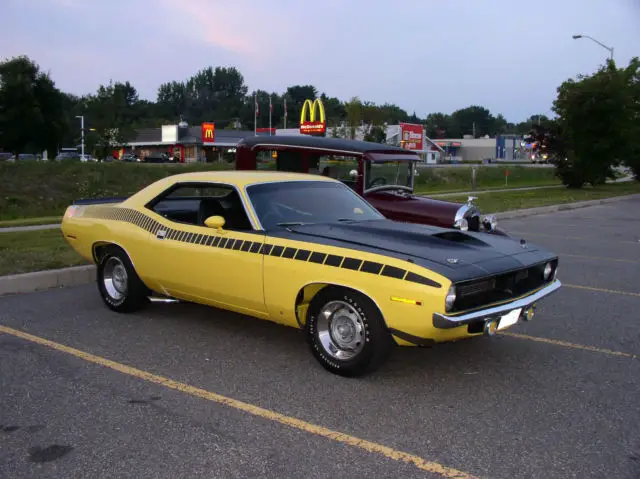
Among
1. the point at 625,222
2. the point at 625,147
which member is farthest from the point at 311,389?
the point at 625,147

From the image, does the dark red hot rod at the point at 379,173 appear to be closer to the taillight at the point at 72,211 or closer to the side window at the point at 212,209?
the side window at the point at 212,209

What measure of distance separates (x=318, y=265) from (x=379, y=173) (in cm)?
550

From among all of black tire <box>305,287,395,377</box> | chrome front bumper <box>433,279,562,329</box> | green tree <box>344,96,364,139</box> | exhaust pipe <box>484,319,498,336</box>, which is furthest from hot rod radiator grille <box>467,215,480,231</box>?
green tree <box>344,96,364,139</box>

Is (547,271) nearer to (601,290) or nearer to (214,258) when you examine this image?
(214,258)

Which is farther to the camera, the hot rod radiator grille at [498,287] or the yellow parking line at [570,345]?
the yellow parking line at [570,345]

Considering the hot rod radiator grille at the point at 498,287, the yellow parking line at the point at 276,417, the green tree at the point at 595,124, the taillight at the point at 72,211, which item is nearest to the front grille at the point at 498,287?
the hot rod radiator grille at the point at 498,287

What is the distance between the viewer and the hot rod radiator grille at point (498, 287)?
4.38 m

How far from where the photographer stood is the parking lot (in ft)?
11.3

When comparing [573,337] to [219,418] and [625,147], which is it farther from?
[625,147]

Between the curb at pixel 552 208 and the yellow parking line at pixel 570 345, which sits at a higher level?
the curb at pixel 552 208

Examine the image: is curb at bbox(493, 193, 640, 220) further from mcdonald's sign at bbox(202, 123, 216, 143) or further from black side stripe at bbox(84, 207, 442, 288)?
mcdonald's sign at bbox(202, 123, 216, 143)

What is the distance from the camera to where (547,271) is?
5328 mm

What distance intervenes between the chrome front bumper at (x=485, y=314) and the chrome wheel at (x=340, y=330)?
61 cm

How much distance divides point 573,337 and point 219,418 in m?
3.57
